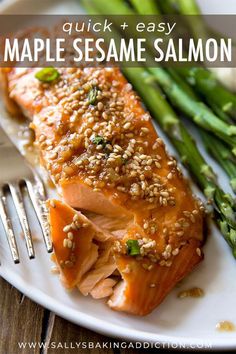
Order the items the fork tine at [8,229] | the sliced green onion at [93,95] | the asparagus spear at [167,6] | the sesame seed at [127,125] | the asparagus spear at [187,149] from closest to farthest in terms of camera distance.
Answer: the fork tine at [8,229] < the asparagus spear at [187,149] < the sesame seed at [127,125] < the sliced green onion at [93,95] < the asparagus spear at [167,6]

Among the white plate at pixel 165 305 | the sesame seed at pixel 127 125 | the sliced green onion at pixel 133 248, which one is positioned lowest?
the white plate at pixel 165 305

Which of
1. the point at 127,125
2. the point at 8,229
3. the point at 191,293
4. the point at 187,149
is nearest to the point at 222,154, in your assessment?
the point at 187,149

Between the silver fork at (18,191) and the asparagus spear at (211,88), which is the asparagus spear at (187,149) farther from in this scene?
the silver fork at (18,191)

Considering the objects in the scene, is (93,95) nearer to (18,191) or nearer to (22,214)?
(18,191)

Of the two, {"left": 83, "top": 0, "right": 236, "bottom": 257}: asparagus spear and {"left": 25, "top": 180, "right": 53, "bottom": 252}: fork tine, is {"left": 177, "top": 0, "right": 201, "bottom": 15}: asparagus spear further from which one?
{"left": 25, "top": 180, "right": 53, "bottom": 252}: fork tine

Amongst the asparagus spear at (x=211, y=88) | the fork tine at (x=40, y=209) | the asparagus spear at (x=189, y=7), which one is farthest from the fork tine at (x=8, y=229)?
the asparagus spear at (x=189, y=7)

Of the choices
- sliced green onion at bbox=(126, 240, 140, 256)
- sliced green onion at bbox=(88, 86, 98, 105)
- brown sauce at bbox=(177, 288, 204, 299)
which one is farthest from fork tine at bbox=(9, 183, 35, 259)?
brown sauce at bbox=(177, 288, 204, 299)

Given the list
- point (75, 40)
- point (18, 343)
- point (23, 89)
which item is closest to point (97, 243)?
point (18, 343)
